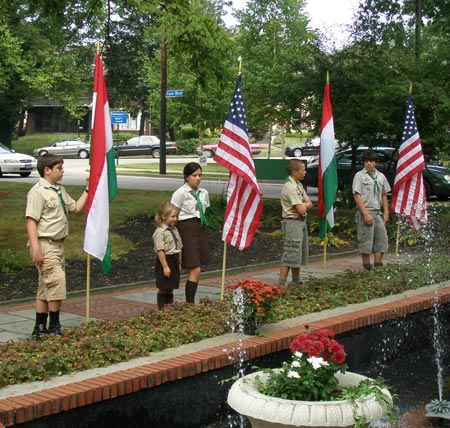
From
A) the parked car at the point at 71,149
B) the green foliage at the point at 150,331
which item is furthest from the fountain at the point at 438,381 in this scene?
the parked car at the point at 71,149

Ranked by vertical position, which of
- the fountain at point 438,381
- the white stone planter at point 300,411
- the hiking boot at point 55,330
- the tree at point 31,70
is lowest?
the fountain at point 438,381

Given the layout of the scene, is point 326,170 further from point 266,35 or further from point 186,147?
point 186,147

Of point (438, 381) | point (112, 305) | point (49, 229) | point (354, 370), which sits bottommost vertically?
point (438, 381)

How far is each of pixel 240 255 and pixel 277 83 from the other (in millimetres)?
6760

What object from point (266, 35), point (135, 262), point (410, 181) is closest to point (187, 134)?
point (266, 35)

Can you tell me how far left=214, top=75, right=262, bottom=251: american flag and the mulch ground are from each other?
266 centimetres

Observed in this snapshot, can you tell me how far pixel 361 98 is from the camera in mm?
17609

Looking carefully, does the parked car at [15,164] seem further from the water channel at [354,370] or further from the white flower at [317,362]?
the white flower at [317,362]

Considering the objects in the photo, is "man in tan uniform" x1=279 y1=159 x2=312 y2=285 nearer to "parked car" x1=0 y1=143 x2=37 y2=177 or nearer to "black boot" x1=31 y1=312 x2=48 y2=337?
"black boot" x1=31 y1=312 x2=48 y2=337

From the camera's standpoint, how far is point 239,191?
940cm

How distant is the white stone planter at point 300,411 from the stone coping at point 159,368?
122 centimetres

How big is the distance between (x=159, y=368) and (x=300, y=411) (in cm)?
181

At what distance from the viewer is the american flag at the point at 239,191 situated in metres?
9.34

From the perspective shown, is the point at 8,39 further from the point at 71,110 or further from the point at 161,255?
the point at 161,255
